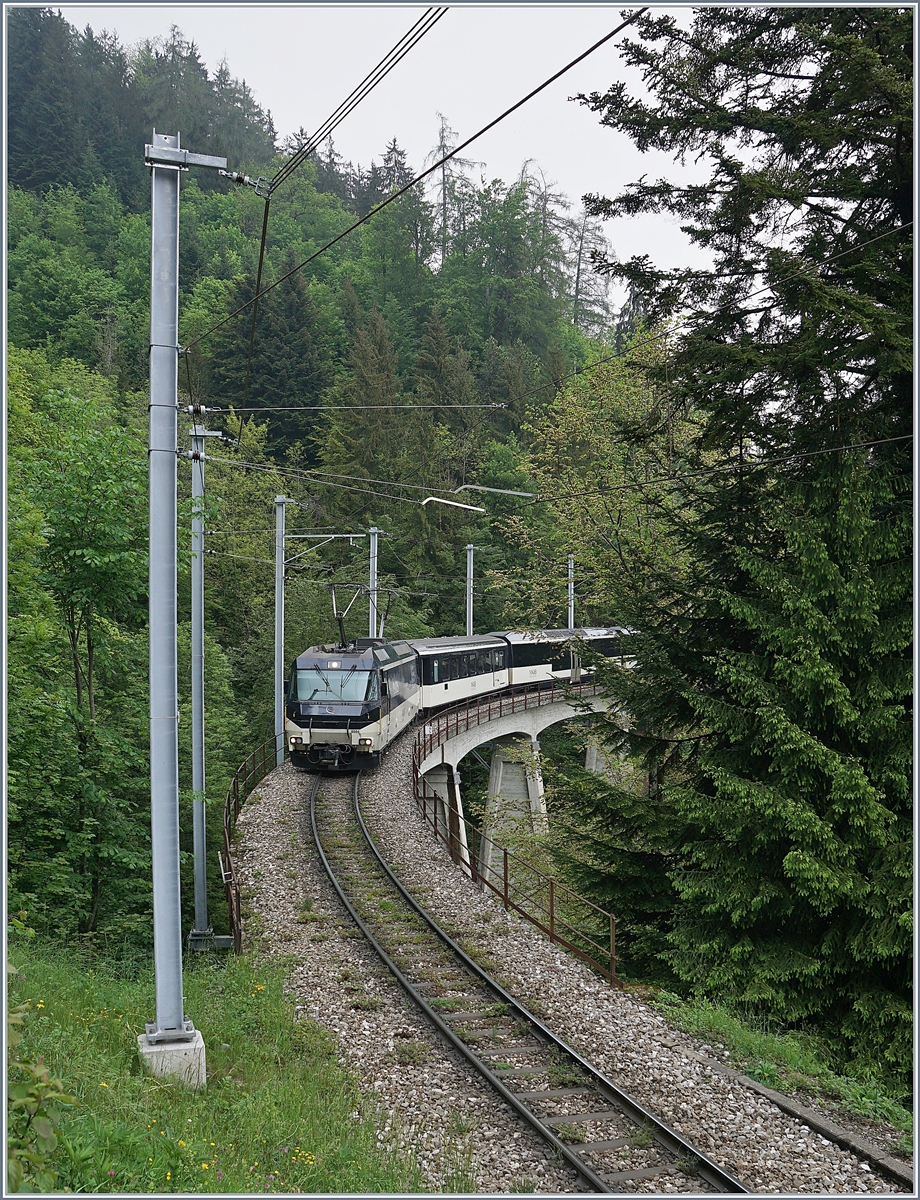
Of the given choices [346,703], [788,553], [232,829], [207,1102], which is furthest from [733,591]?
[346,703]

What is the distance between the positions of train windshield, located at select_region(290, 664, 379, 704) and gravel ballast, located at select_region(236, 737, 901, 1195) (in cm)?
739

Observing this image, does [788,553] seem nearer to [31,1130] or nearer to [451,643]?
[31,1130]

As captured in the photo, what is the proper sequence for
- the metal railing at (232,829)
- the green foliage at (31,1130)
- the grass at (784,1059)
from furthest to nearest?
the metal railing at (232,829) < the grass at (784,1059) < the green foliage at (31,1130)

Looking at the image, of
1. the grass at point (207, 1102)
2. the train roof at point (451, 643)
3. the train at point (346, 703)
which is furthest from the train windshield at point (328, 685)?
the grass at point (207, 1102)

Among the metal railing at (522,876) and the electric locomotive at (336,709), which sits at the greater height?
the electric locomotive at (336,709)

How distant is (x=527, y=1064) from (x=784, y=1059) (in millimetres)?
2462

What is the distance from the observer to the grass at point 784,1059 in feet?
27.0

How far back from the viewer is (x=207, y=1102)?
7273 millimetres

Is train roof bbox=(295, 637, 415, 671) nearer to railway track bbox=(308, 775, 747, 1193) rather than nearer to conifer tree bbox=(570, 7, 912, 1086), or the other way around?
railway track bbox=(308, 775, 747, 1193)

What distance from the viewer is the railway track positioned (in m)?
7.01

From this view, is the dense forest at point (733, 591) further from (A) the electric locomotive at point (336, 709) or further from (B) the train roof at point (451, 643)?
(B) the train roof at point (451, 643)

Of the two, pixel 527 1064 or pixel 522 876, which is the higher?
pixel 527 1064

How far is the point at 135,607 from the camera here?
15.4 metres

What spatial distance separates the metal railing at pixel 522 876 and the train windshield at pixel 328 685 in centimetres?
218
